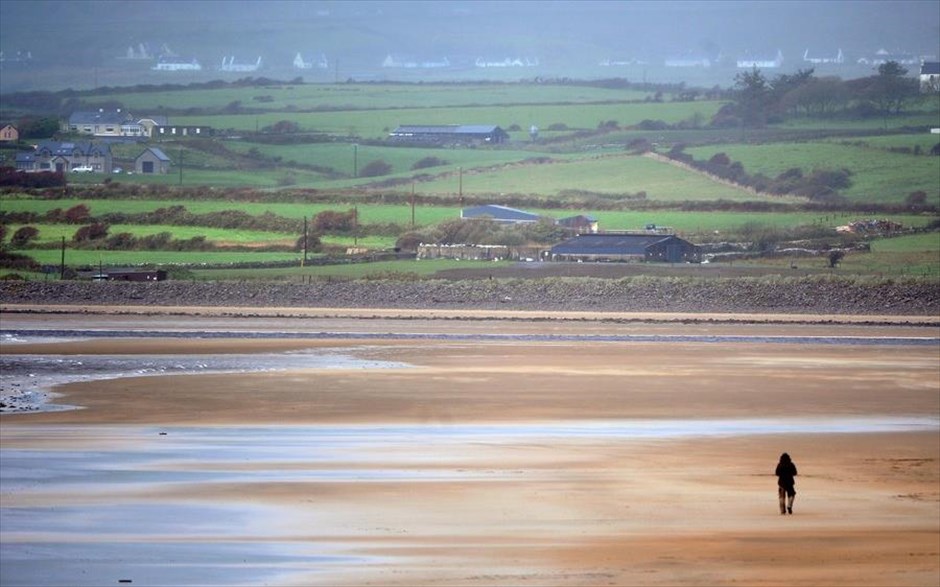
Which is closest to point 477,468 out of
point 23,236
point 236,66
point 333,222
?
point 23,236

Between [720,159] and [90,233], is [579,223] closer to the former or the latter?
[90,233]

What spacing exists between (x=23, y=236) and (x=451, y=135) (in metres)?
33.2

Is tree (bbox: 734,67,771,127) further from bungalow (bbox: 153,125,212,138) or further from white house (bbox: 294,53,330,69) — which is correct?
white house (bbox: 294,53,330,69)

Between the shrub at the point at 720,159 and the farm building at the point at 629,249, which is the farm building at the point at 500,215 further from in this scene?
the shrub at the point at 720,159

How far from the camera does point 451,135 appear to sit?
73.9 meters

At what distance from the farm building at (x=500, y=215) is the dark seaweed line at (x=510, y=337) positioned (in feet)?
60.0

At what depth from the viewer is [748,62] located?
135 m

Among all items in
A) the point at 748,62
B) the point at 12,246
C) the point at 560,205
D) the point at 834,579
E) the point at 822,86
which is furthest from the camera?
the point at 748,62

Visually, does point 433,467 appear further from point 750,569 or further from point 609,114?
point 609,114

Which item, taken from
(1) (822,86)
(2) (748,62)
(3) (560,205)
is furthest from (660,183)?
(2) (748,62)

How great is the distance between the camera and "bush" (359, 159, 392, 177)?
65.7m

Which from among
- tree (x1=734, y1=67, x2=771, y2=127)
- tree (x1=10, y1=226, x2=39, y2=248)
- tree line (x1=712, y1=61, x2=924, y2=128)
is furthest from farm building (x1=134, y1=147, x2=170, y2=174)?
tree (x1=734, y1=67, x2=771, y2=127)

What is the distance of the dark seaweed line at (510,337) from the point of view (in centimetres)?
2778

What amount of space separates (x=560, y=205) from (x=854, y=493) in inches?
1530
